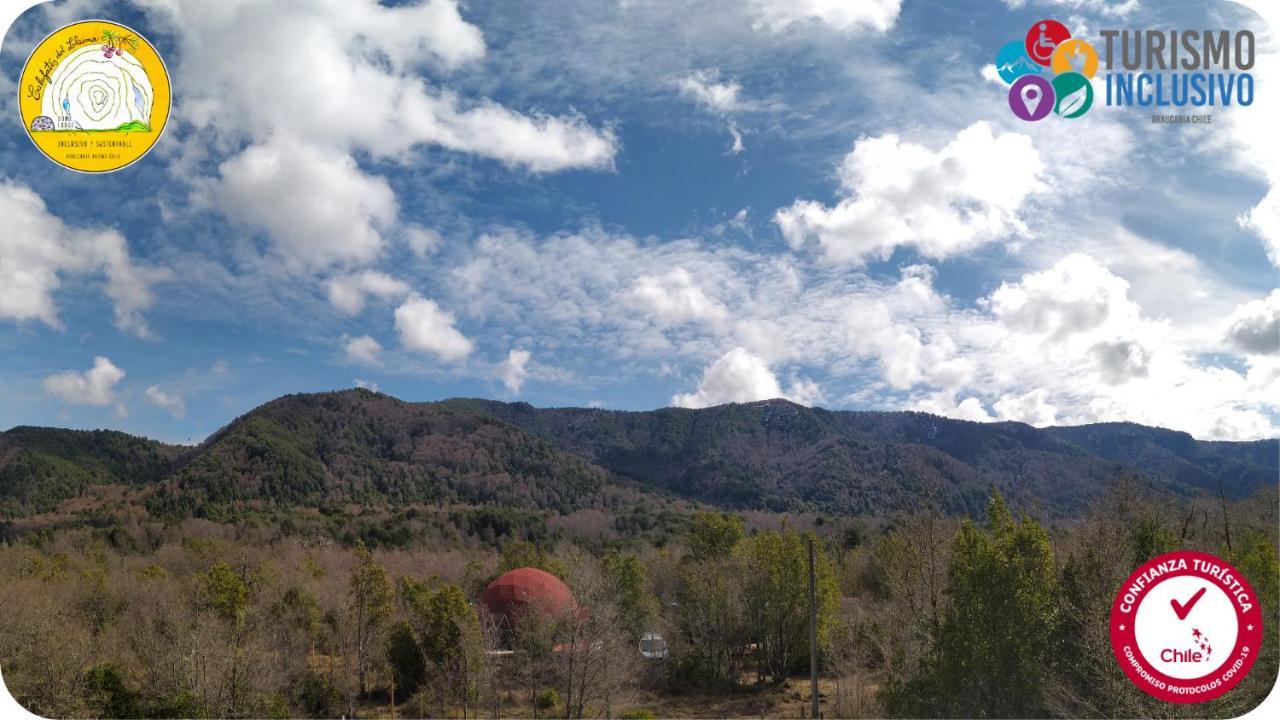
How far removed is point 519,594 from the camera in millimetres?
43625

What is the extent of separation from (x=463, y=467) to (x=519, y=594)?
4738 inches

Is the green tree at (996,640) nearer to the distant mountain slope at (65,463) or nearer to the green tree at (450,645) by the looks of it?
the green tree at (450,645)

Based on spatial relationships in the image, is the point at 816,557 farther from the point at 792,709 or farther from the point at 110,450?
the point at 110,450

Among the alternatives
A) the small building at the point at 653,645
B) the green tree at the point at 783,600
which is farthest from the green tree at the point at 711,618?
the small building at the point at 653,645

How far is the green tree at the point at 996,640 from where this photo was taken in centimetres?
1780

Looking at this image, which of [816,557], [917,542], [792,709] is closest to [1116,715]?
[917,542]

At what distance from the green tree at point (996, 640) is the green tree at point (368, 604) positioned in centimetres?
2657

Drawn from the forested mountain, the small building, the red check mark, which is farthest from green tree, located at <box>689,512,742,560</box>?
the forested mountain

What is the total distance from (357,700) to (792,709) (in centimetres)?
2145

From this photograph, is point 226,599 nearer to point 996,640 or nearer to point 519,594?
point 519,594

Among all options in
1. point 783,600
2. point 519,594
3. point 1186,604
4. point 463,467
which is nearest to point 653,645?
point 519,594

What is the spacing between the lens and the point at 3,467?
89000 mm

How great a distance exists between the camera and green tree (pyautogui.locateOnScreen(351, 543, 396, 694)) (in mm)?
35781

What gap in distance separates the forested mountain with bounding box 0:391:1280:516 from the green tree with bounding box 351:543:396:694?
246ft
